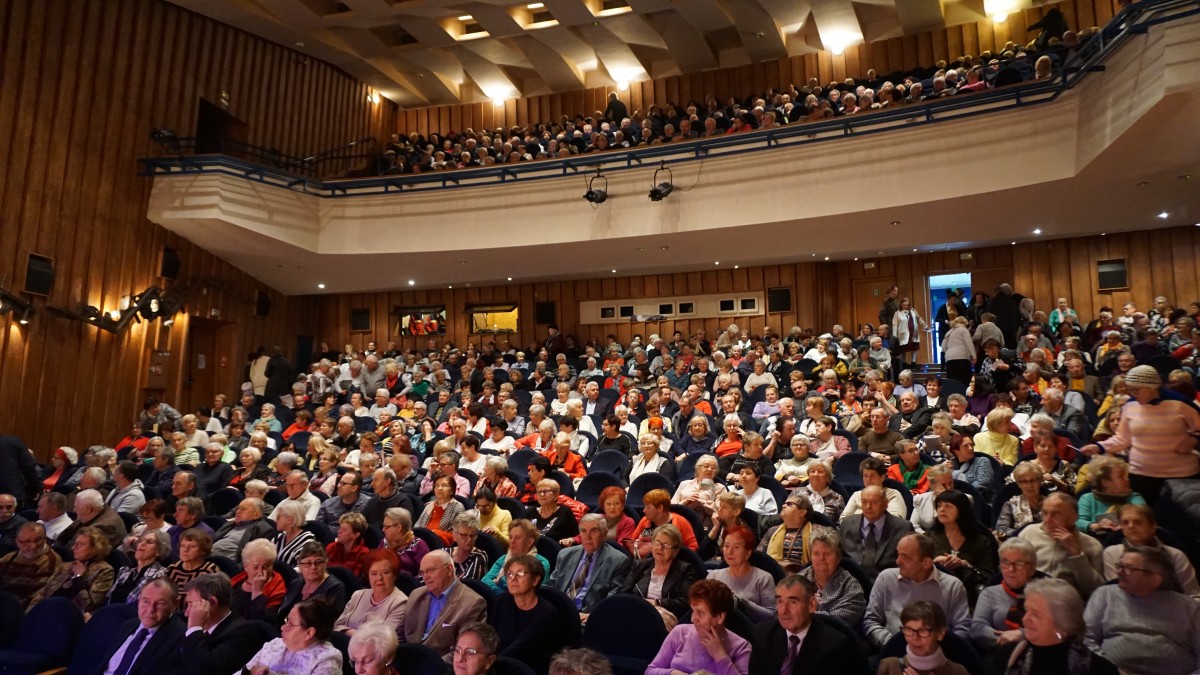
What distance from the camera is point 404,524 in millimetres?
3723

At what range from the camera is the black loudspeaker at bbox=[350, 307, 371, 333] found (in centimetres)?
1272

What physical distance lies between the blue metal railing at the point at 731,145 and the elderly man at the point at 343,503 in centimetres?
539

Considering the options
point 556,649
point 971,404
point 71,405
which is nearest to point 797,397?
point 971,404

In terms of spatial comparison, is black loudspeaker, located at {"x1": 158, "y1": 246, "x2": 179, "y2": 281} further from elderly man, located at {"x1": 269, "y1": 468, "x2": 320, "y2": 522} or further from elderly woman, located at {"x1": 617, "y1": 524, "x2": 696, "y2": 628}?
elderly woman, located at {"x1": 617, "y1": 524, "x2": 696, "y2": 628}

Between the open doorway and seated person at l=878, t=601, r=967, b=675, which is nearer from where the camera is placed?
seated person at l=878, t=601, r=967, b=675

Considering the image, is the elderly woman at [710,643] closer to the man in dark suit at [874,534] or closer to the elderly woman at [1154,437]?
the man in dark suit at [874,534]

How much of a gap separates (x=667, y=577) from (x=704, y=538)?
0.63m

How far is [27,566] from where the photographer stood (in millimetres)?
3721

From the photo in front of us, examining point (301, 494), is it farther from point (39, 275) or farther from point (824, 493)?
point (39, 275)

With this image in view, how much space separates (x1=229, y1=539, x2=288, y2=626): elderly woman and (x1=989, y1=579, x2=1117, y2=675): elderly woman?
9.26 feet

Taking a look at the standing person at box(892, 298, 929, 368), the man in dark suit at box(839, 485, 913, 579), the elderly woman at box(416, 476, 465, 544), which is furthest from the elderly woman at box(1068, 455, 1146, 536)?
the standing person at box(892, 298, 929, 368)

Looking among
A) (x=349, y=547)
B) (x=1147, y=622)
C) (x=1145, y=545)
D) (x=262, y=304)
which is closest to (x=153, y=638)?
(x=349, y=547)

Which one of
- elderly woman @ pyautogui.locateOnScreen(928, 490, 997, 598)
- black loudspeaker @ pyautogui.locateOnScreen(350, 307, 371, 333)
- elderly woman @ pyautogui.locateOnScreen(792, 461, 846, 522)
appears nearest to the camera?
elderly woman @ pyautogui.locateOnScreen(928, 490, 997, 598)

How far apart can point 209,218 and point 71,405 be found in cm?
248
